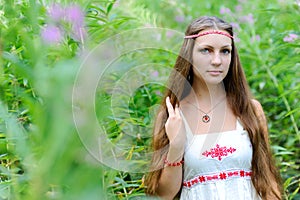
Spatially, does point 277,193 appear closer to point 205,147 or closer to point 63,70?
point 205,147

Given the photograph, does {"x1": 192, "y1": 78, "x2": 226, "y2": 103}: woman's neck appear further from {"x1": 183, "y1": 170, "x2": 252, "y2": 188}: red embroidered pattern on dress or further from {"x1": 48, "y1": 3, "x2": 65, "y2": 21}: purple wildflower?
{"x1": 48, "y1": 3, "x2": 65, "y2": 21}: purple wildflower

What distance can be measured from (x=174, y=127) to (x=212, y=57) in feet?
0.72

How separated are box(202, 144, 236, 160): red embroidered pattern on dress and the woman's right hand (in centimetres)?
13

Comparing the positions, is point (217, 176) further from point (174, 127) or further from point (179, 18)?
point (179, 18)

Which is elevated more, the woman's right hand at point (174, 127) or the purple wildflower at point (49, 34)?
the purple wildflower at point (49, 34)

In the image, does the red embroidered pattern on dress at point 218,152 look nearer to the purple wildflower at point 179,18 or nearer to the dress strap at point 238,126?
the dress strap at point 238,126

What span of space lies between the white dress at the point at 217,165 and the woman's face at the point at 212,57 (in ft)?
0.56

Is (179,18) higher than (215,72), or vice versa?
(179,18)

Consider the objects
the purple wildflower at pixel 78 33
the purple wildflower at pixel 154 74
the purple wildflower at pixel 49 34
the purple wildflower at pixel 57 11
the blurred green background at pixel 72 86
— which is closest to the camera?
the blurred green background at pixel 72 86

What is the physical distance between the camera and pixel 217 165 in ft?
5.64

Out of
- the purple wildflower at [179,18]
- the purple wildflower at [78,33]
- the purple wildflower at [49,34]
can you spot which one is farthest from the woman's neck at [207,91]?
the purple wildflower at [179,18]

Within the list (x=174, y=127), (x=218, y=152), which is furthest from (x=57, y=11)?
(x=218, y=152)

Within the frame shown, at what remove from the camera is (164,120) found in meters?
1.76

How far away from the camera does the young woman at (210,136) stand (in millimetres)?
1679
